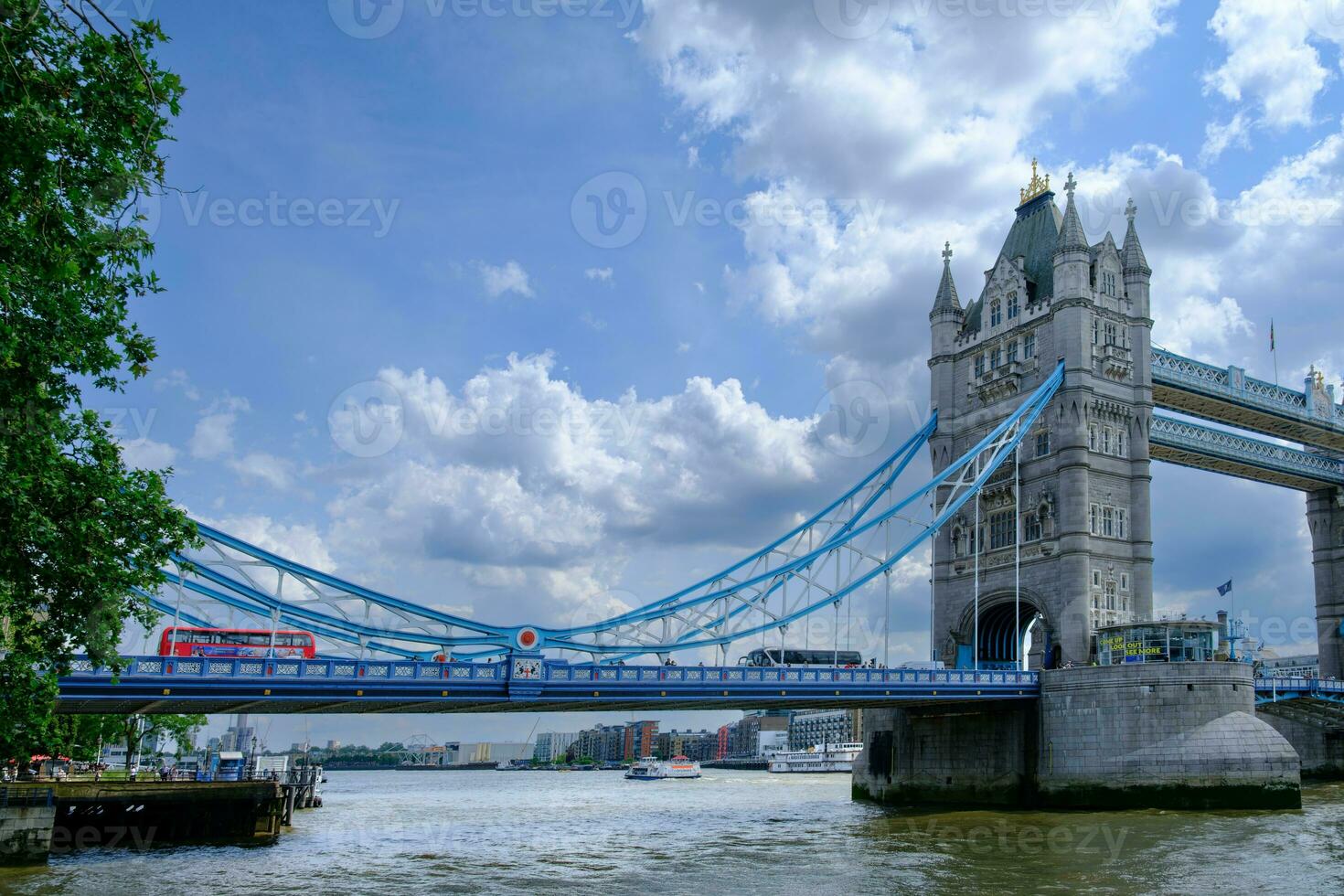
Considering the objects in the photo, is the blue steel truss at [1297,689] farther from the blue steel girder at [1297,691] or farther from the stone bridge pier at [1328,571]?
the stone bridge pier at [1328,571]

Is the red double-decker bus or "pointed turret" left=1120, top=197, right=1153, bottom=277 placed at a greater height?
"pointed turret" left=1120, top=197, right=1153, bottom=277

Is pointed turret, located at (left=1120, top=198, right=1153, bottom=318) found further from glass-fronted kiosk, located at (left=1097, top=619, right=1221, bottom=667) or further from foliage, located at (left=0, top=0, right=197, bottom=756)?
foliage, located at (left=0, top=0, right=197, bottom=756)

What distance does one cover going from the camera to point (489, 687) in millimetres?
37125

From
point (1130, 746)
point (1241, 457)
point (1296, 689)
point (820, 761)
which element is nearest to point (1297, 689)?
point (1296, 689)

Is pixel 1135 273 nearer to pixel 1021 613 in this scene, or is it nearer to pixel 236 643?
pixel 1021 613

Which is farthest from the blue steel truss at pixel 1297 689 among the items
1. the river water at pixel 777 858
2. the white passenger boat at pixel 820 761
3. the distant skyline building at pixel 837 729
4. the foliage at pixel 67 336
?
the distant skyline building at pixel 837 729

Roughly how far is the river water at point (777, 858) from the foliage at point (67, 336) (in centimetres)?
1118

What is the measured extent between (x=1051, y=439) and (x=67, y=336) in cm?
4758

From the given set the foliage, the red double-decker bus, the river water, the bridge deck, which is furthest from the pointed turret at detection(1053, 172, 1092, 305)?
the foliage

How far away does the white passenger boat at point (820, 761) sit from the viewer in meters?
132

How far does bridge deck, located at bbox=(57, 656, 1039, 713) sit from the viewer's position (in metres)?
32.1

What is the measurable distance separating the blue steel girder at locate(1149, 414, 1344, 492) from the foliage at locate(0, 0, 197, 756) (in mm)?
51877

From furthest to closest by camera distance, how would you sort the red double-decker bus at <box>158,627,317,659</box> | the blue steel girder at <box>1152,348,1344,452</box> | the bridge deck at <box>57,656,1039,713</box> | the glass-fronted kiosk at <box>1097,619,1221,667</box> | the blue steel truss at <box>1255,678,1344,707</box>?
the blue steel girder at <box>1152,348,1344,452</box> < the blue steel truss at <box>1255,678,1344,707</box> < the glass-fronted kiosk at <box>1097,619,1221,667</box> < the red double-decker bus at <box>158,627,317,659</box> < the bridge deck at <box>57,656,1039,713</box>

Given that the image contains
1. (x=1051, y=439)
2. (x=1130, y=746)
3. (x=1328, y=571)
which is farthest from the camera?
(x=1328, y=571)
